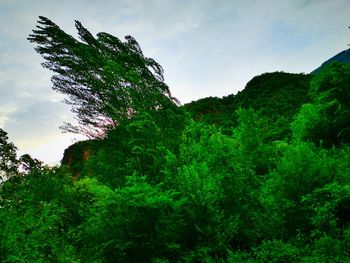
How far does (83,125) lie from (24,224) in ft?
22.5

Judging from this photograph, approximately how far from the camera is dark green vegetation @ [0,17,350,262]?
848 centimetres

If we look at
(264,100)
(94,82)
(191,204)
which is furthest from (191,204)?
(264,100)

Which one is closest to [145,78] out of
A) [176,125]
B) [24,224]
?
[176,125]

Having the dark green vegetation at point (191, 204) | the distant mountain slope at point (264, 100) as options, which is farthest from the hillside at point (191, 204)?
the distant mountain slope at point (264, 100)

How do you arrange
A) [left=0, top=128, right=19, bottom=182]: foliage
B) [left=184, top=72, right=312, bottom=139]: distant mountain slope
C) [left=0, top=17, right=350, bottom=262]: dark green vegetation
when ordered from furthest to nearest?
[left=184, top=72, right=312, bottom=139]: distant mountain slope
[left=0, top=128, right=19, bottom=182]: foliage
[left=0, top=17, right=350, bottom=262]: dark green vegetation

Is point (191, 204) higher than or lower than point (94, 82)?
lower

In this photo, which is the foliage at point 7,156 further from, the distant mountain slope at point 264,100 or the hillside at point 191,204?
the distant mountain slope at point 264,100

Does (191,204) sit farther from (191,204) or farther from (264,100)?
A: (264,100)

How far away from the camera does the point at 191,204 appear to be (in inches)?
377

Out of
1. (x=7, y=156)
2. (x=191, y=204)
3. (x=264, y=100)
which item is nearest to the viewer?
(x=191, y=204)

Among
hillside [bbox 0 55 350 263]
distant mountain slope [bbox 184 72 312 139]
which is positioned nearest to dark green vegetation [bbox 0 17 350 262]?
hillside [bbox 0 55 350 263]

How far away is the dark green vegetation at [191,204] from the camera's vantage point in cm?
848

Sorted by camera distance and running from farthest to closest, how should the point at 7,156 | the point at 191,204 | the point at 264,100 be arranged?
the point at 264,100, the point at 7,156, the point at 191,204

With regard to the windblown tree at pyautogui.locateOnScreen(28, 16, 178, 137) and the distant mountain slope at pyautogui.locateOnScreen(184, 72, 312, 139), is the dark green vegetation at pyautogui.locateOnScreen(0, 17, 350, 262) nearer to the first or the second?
the windblown tree at pyautogui.locateOnScreen(28, 16, 178, 137)
